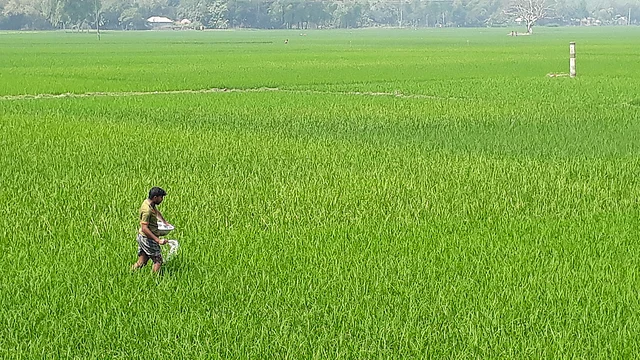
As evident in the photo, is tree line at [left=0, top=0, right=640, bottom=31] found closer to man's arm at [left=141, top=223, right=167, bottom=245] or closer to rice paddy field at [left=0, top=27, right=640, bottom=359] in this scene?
rice paddy field at [left=0, top=27, right=640, bottom=359]

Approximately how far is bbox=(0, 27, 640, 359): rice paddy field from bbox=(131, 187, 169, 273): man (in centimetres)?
13

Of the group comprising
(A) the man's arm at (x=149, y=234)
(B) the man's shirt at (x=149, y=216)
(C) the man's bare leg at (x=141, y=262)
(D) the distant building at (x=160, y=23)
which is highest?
(D) the distant building at (x=160, y=23)

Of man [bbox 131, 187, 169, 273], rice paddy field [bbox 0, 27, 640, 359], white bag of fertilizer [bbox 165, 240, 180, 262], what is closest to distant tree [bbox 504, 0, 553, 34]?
rice paddy field [bbox 0, 27, 640, 359]

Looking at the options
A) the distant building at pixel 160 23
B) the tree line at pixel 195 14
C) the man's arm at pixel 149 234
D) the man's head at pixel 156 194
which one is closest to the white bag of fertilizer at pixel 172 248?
the man's arm at pixel 149 234

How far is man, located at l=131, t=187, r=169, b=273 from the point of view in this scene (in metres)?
5.61

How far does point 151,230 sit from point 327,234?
1932 mm

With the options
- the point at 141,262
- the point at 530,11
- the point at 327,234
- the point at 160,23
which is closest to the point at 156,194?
the point at 141,262

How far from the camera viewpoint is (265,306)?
5.52 m

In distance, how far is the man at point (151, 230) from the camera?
561 cm

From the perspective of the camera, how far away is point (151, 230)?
5699mm

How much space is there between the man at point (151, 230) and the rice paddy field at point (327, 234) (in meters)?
0.13

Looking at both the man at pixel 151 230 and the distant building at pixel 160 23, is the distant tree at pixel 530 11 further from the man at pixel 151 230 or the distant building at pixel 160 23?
the man at pixel 151 230

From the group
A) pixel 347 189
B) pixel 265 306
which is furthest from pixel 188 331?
pixel 347 189

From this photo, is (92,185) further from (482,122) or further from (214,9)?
(214,9)
